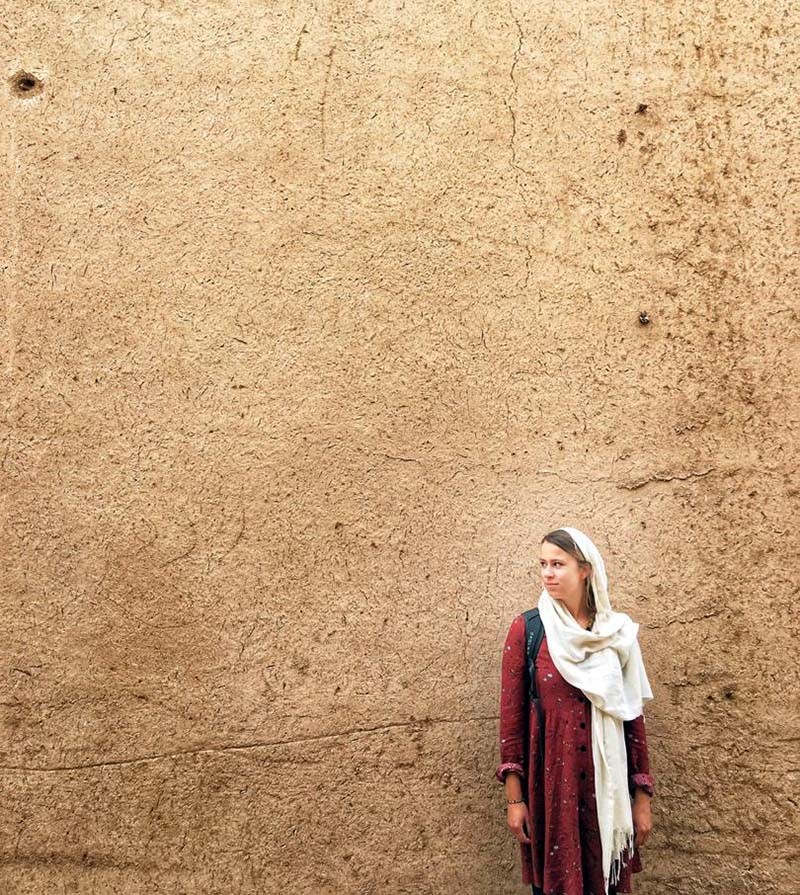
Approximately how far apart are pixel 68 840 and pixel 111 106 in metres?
2.63

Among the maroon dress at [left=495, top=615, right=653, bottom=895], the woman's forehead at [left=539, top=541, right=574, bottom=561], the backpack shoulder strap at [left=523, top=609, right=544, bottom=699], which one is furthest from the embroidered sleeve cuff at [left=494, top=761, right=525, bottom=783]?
the woman's forehead at [left=539, top=541, right=574, bottom=561]

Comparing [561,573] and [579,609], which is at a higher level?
[561,573]

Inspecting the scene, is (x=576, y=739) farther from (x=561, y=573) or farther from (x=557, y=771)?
(x=561, y=573)

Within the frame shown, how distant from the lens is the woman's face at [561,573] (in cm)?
291

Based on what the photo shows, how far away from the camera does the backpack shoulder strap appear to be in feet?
9.72

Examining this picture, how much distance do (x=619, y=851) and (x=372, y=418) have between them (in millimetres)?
1615

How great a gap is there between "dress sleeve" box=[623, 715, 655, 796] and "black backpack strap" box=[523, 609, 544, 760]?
267 mm

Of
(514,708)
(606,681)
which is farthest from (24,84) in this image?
(606,681)

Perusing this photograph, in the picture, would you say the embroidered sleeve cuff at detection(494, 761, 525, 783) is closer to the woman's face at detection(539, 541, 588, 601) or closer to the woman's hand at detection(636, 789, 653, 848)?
the woman's hand at detection(636, 789, 653, 848)

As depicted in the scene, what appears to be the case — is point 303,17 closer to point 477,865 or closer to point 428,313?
point 428,313

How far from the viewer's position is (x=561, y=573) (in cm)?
290

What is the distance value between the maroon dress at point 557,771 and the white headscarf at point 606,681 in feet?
0.14

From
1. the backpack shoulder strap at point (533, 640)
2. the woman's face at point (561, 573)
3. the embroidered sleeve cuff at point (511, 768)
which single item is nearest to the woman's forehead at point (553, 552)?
the woman's face at point (561, 573)

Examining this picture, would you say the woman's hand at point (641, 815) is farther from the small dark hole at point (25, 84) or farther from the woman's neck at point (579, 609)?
the small dark hole at point (25, 84)
